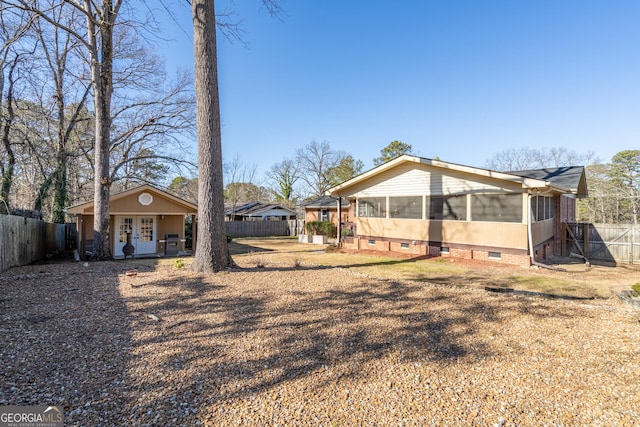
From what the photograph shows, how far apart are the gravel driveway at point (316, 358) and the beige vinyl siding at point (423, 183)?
19.4 feet

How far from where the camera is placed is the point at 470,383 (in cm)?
286

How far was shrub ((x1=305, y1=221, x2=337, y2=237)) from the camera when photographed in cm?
2095

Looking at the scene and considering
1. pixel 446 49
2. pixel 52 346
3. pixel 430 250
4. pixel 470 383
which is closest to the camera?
pixel 470 383

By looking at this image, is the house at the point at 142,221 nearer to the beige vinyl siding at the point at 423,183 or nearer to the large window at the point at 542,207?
the beige vinyl siding at the point at 423,183

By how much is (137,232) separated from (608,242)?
2103cm

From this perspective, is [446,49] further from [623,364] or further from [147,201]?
[147,201]

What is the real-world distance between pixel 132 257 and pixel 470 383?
1444cm

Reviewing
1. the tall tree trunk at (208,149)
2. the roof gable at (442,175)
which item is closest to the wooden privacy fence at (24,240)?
the tall tree trunk at (208,149)

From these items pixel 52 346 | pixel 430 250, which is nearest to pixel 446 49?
pixel 430 250

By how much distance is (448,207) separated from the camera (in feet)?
39.3

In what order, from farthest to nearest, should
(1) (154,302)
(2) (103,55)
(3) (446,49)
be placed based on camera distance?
(3) (446,49), (2) (103,55), (1) (154,302)

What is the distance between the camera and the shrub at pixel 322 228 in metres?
21.0

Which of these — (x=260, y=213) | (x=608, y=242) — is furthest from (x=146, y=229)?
(x=608, y=242)

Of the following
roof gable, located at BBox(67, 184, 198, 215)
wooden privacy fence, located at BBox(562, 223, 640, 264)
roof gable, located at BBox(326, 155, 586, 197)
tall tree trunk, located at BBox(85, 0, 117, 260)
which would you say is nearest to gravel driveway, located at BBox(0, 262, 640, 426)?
roof gable, located at BBox(326, 155, 586, 197)
